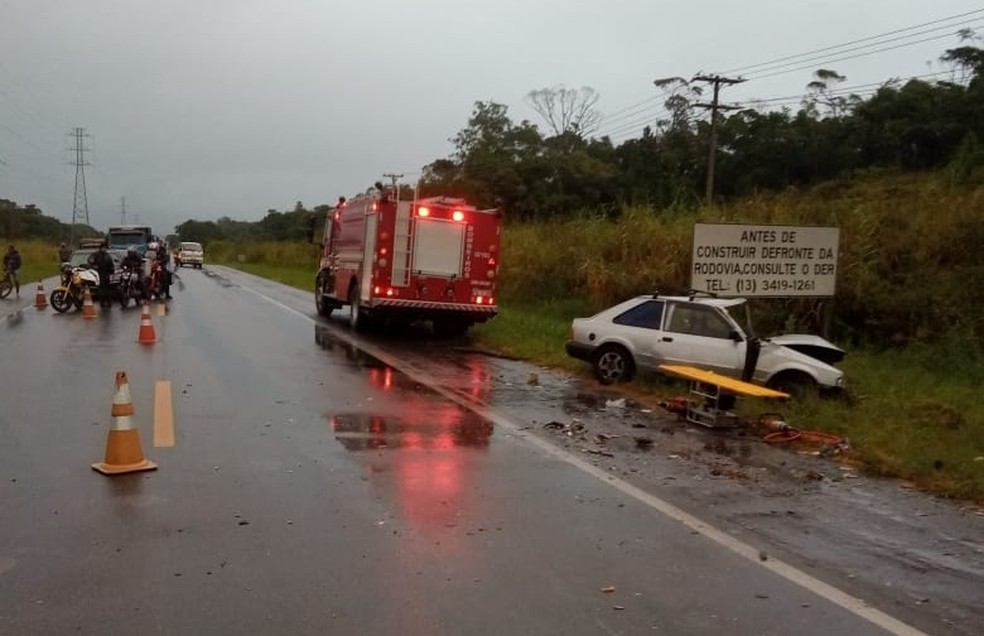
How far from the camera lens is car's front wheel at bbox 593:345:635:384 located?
13.1 metres

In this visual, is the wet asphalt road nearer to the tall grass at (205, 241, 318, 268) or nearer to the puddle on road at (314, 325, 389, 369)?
the puddle on road at (314, 325, 389, 369)

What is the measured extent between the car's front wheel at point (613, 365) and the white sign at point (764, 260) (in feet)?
4.55

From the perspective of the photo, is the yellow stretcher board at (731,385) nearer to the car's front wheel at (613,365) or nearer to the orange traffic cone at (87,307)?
the car's front wheel at (613,365)

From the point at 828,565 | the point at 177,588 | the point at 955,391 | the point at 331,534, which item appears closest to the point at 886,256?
the point at 955,391

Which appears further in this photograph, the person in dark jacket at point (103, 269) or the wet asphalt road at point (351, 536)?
the person in dark jacket at point (103, 269)

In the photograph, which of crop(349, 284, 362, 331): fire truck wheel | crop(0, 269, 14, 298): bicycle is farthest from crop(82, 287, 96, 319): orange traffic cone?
crop(0, 269, 14, 298): bicycle

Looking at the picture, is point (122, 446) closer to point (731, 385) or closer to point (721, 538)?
point (721, 538)

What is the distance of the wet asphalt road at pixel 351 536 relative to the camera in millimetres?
4605

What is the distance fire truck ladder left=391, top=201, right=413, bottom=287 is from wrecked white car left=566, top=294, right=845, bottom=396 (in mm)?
5596

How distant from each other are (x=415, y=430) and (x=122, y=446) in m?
2.97

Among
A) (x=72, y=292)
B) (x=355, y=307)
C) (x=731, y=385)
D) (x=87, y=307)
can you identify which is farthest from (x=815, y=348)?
(x=72, y=292)

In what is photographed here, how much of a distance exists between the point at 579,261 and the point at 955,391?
520 inches

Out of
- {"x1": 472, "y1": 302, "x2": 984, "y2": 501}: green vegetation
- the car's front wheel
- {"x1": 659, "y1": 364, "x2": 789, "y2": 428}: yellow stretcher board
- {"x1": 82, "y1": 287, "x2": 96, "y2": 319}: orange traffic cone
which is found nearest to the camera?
{"x1": 472, "y1": 302, "x2": 984, "y2": 501}: green vegetation

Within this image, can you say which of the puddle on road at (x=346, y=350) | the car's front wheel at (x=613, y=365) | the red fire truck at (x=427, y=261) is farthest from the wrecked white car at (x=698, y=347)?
the red fire truck at (x=427, y=261)
